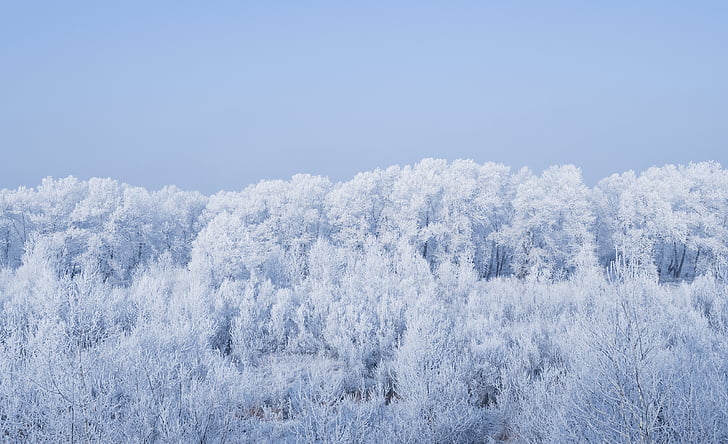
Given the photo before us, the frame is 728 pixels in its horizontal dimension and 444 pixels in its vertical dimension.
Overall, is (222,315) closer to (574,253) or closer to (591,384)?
(591,384)

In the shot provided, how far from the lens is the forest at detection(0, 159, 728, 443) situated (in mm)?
5574

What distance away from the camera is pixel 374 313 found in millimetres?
15625

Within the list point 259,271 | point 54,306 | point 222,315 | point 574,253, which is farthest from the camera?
point 574,253

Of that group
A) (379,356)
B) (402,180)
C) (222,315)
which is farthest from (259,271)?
(402,180)

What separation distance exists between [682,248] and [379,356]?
39196mm

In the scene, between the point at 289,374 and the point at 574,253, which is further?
the point at 574,253

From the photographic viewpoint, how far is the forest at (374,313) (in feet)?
18.3

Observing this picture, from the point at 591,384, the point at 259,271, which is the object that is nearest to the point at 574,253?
the point at 259,271

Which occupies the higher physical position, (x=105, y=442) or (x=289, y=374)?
(x=105, y=442)

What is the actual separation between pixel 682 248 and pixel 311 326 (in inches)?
1550

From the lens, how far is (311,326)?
15.1 meters

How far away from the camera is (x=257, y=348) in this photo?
526 inches

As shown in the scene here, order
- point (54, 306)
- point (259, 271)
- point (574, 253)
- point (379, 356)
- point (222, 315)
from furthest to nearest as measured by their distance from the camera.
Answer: point (574, 253) < point (259, 271) < point (222, 315) < point (379, 356) < point (54, 306)

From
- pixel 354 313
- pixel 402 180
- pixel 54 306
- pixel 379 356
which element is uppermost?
pixel 402 180
